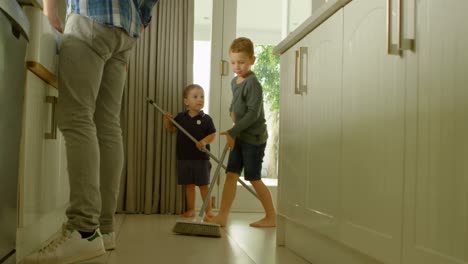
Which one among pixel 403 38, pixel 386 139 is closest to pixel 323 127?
pixel 386 139

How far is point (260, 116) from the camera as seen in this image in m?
2.93

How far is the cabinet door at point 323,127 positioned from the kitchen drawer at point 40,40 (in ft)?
2.84

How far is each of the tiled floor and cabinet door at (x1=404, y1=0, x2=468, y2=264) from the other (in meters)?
0.82

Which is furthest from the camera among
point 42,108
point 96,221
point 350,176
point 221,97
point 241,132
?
point 221,97

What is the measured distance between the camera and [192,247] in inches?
81.8

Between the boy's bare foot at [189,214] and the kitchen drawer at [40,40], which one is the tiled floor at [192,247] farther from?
the kitchen drawer at [40,40]

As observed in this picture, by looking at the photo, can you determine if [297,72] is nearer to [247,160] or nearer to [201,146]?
[247,160]

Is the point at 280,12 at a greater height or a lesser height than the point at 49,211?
greater

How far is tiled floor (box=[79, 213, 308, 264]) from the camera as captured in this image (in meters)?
1.80

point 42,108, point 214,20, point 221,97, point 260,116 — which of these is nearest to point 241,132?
point 260,116

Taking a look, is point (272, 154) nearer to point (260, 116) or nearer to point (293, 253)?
point (260, 116)

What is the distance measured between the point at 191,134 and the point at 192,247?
134 centimetres

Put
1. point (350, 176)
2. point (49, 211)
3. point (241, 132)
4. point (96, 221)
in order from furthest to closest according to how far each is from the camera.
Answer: point (241, 132), point (49, 211), point (96, 221), point (350, 176)

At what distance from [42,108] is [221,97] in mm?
1938
